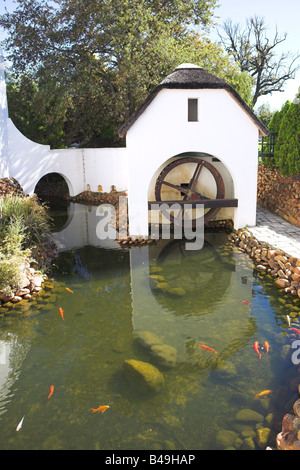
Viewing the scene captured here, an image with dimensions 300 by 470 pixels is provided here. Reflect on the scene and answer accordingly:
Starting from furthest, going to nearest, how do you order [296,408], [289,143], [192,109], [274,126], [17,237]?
1. [274,126]
2. [289,143]
3. [192,109]
4. [17,237]
5. [296,408]

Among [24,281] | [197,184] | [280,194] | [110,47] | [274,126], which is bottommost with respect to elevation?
[24,281]

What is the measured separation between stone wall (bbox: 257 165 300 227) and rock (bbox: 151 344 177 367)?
7.25 metres

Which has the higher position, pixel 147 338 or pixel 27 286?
pixel 27 286

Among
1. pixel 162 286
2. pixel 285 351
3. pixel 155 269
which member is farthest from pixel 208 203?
pixel 285 351

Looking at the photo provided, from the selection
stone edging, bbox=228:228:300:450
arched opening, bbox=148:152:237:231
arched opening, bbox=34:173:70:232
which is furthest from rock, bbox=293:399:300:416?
arched opening, bbox=34:173:70:232

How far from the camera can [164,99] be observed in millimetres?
10844

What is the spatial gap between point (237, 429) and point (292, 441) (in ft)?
2.08

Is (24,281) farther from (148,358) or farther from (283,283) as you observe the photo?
(283,283)

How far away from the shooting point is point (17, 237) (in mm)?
8719

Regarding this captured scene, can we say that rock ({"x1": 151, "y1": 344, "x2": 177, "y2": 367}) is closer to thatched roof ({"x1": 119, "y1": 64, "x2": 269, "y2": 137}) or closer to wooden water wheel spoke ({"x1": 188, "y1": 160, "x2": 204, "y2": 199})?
thatched roof ({"x1": 119, "y1": 64, "x2": 269, "y2": 137})

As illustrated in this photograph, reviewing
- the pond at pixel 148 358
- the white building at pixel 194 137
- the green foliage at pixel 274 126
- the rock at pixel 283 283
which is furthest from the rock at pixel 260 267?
the green foliage at pixel 274 126

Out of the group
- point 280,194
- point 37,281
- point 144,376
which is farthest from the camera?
point 280,194

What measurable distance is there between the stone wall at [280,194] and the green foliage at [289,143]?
1.13 ft

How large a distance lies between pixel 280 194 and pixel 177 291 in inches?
264
